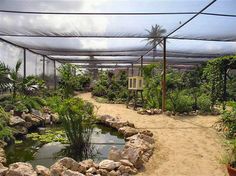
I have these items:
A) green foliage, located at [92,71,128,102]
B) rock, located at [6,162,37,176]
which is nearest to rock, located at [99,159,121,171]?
rock, located at [6,162,37,176]

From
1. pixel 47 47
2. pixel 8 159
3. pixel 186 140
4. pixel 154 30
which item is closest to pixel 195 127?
pixel 186 140

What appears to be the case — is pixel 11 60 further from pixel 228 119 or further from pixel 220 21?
pixel 228 119

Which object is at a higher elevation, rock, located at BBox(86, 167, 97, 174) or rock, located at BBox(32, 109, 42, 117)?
rock, located at BBox(32, 109, 42, 117)

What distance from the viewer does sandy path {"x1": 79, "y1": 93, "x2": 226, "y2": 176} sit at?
4562mm

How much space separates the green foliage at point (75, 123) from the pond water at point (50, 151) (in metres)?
0.18

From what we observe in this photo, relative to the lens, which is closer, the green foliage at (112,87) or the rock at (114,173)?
the rock at (114,173)

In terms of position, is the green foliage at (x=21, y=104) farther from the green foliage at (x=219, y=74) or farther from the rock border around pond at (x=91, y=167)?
the green foliage at (x=219, y=74)

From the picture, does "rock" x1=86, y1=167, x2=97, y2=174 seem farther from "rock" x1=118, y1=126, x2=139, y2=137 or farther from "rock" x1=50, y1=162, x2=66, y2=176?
"rock" x1=118, y1=126, x2=139, y2=137

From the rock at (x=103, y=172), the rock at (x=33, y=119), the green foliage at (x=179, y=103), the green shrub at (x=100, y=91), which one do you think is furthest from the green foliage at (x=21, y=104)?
the green shrub at (x=100, y=91)

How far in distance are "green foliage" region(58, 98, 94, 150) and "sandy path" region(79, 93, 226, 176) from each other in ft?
4.12

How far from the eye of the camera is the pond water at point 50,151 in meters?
5.54

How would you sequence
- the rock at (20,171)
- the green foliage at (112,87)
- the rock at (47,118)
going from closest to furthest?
the rock at (20,171)
the rock at (47,118)
the green foliage at (112,87)

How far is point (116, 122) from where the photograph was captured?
8023 mm

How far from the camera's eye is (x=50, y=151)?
5988 millimetres
